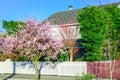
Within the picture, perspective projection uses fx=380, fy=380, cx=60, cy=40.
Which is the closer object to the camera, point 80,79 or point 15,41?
point 80,79

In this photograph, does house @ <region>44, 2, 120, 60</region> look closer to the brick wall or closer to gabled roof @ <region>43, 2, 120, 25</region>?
gabled roof @ <region>43, 2, 120, 25</region>

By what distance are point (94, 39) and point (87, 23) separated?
2.44 meters

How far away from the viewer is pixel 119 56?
34.8 meters

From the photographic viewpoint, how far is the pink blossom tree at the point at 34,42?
2980cm

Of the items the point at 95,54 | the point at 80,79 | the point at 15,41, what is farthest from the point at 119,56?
the point at 80,79

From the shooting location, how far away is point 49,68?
116ft

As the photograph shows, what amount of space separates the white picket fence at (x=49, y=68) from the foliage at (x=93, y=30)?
360 cm

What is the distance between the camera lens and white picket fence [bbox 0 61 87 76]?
1309 inches

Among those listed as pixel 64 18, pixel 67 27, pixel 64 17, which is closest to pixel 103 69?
pixel 67 27

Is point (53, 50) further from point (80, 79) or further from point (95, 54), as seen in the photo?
point (80, 79)

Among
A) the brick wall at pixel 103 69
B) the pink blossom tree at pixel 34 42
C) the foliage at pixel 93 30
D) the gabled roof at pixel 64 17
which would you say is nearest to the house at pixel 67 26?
the gabled roof at pixel 64 17

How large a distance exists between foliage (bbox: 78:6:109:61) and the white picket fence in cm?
360

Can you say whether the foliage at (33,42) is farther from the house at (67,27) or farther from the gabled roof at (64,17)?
the gabled roof at (64,17)

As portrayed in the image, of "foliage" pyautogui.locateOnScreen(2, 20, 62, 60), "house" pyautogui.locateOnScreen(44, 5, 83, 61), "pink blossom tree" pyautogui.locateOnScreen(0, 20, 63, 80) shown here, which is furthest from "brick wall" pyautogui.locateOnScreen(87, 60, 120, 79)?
"house" pyautogui.locateOnScreen(44, 5, 83, 61)
